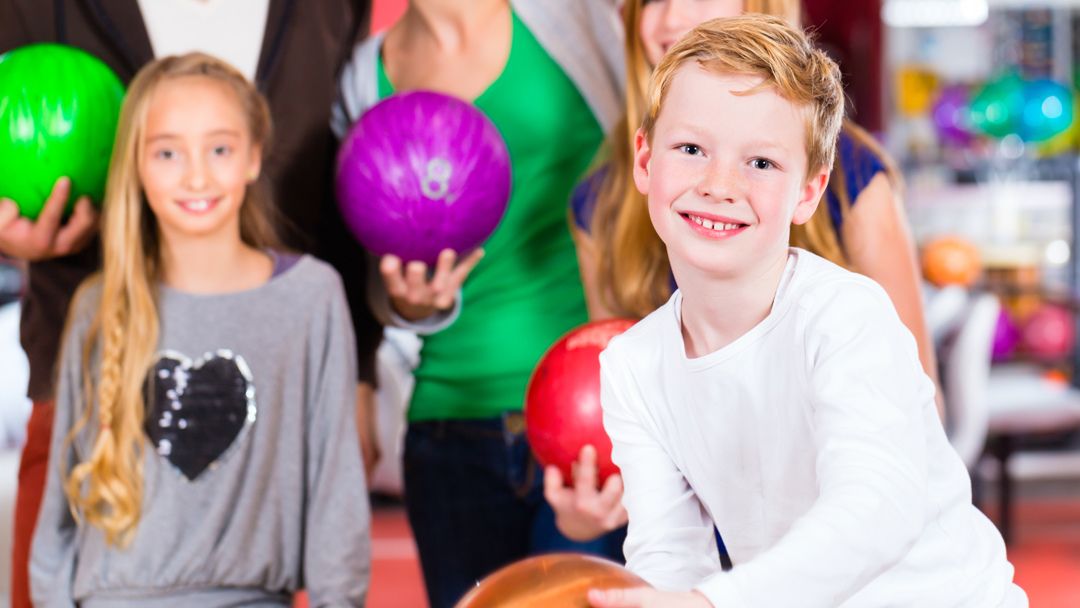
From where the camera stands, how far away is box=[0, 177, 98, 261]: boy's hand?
1920mm

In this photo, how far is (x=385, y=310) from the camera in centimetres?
213

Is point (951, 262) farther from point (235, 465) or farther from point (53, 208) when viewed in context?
point (53, 208)

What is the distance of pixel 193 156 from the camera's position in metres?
1.91

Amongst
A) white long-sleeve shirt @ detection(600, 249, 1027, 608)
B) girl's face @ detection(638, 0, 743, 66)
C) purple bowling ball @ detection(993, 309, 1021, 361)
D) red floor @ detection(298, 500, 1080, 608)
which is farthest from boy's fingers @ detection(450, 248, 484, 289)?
purple bowling ball @ detection(993, 309, 1021, 361)

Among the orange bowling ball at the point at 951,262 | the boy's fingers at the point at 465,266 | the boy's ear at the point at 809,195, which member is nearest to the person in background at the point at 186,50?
the boy's fingers at the point at 465,266

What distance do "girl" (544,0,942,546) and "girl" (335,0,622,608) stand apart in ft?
0.53

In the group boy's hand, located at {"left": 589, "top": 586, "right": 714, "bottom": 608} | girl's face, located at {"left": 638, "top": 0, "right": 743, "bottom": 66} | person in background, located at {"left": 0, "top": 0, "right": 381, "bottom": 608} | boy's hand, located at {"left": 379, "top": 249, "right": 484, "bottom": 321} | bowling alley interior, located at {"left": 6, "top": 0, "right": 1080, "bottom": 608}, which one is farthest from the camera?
bowling alley interior, located at {"left": 6, "top": 0, "right": 1080, "bottom": 608}

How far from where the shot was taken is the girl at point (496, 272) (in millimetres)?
1971

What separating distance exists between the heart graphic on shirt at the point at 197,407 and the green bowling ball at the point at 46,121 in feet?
1.09

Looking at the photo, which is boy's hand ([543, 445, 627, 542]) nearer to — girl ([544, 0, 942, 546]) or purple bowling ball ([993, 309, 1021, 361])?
girl ([544, 0, 942, 546])

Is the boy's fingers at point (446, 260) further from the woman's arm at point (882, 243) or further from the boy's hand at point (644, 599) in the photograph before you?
the boy's hand at point (644, 599)

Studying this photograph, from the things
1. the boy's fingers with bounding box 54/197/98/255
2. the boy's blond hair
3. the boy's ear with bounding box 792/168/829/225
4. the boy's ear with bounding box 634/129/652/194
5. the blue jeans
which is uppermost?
the boy's blond hair

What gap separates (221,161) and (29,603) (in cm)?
80

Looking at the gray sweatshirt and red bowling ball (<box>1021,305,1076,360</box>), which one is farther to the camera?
red bowling ball (<box>1021,305,1076,360</box>)
